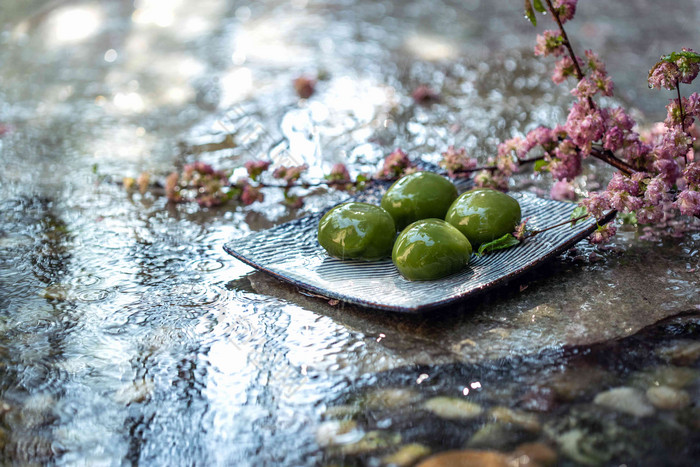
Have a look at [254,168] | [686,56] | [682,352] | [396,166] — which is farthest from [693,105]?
[254,168]

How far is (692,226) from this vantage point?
73.6 inches

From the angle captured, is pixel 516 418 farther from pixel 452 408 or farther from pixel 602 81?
pixel 602 81

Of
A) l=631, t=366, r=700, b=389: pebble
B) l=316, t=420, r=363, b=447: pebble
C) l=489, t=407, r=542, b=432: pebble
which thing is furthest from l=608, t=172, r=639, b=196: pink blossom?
l=316, t=420, r=363, b=447: pebble

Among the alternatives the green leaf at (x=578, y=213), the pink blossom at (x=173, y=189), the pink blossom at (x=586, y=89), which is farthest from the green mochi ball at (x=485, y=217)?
the pink blossom at (x=173, y=189)

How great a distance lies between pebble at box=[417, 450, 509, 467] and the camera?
110 cm

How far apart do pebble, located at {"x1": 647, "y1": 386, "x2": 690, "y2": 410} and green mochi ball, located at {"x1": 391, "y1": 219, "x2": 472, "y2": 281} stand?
0.51m

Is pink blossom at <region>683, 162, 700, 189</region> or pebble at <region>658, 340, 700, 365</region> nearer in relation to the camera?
pebble at <region>658, 340, 700, 365</region>

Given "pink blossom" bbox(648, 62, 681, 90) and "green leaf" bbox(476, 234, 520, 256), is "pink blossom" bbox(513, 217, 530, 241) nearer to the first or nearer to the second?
"green leaf" bbox(476, 234, 520, 256)

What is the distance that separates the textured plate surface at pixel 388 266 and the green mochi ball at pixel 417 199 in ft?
0.58

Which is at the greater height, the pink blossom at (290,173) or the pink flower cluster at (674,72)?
the pink flower cluster at (674,72)

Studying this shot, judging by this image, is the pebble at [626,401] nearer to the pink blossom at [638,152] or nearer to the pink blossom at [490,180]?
the pink blossom at [638,152]

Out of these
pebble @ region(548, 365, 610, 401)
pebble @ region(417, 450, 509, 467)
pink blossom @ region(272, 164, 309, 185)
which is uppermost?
pebble @ region(548, 365, 610, 401)

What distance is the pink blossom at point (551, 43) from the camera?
1.71m

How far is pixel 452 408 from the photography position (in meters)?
1.24
